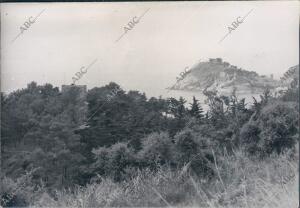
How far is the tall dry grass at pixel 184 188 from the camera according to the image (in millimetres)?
7645

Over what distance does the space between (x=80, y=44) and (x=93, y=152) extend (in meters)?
2.15

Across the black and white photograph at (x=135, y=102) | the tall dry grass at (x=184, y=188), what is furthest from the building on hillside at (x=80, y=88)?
the tall dry grass at (x=184, y=188)

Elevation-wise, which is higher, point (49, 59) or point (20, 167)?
point (49, 59)

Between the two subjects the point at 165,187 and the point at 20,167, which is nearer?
the point at 165,187

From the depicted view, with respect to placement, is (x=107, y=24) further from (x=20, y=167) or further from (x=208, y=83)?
(x=20, y=167)

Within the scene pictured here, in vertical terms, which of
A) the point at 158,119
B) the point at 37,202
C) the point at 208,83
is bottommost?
the point at 37,202

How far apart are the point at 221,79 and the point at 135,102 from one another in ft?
5.94

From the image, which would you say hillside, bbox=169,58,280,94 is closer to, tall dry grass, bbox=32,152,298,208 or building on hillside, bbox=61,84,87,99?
tall dry grass, bbox=32,152,298,208

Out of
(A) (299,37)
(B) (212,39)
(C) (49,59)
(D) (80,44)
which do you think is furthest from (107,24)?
(A) (299,37)

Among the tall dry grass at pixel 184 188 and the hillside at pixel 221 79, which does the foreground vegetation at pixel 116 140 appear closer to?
the tall dry grass at pixel 184 188

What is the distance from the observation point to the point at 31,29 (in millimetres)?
9062

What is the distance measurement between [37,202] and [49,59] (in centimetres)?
284

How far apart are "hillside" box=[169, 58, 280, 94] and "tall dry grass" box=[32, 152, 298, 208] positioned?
140 cm

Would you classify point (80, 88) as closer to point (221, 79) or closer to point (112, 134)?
point (112, 134)
